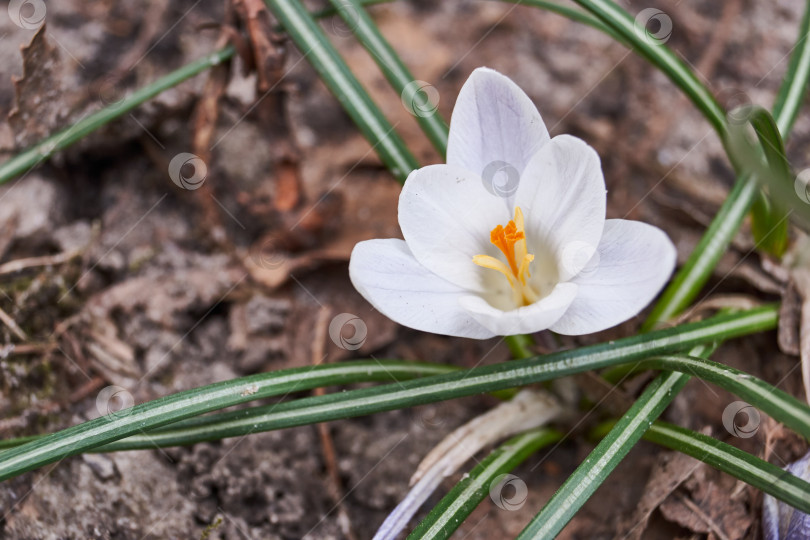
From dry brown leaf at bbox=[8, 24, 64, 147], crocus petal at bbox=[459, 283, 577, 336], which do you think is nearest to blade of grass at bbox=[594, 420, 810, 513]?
crocus petal at bbox=[459, 283, 577, 336]

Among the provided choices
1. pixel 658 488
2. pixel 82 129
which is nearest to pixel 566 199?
pixel 658 488

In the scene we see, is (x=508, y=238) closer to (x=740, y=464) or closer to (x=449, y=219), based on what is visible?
(x=449, y=219)

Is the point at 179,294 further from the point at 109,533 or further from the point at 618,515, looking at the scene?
the point at 618,515

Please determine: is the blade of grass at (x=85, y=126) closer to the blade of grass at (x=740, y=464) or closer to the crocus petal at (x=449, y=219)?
the crocus petal at (x=449, y=219)

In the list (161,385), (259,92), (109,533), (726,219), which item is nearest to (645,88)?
(726,219)

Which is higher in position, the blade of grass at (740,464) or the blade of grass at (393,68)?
the blade of grass at (393,68)

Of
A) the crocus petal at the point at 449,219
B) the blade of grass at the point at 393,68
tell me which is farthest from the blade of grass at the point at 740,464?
the blade of grass at the point at 393,68

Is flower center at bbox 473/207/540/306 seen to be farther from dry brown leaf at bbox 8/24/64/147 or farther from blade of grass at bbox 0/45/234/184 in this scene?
dry brown leaf at bbox 8/24/64/147
